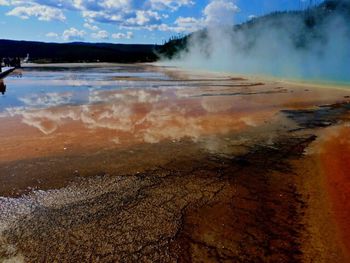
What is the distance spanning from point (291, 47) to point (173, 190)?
36906mm

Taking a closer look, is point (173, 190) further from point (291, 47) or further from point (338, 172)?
point (291, 47)

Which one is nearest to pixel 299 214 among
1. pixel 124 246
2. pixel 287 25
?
pixel 124 246

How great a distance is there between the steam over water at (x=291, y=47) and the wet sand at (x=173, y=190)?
1701cm

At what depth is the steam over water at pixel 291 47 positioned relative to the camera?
92.7ft

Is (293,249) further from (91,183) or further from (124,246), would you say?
(91,183)

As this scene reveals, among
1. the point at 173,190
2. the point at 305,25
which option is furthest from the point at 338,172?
the point at 305,25

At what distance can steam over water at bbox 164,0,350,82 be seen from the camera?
2826cm

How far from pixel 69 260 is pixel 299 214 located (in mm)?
2068

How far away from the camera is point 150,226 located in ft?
11.1

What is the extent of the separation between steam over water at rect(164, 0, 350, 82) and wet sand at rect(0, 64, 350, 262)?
1701 centimetres

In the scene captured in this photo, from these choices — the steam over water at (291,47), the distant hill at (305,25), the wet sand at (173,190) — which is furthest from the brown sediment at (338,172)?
the distant hill at (305,25)

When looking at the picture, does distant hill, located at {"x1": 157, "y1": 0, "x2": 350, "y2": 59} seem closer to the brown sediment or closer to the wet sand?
the brown sediment

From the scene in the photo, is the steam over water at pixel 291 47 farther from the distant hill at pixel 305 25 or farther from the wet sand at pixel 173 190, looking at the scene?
the wet sand at pixel 173 190

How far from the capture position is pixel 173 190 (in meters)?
4.17
